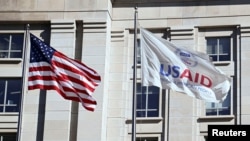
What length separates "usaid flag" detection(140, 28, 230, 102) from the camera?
918 inches

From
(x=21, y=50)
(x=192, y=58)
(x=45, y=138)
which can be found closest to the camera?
(x=192, y=58)

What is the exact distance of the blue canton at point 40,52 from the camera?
23812 mm

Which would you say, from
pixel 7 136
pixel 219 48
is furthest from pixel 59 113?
pixel 219 48

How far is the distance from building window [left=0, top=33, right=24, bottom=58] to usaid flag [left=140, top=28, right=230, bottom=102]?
1184 cm

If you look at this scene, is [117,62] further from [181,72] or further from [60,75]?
[181,72]

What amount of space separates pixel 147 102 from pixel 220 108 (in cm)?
380

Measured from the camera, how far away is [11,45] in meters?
33.9

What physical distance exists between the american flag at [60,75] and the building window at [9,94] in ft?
30.6

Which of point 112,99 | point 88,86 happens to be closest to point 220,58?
point 112,99

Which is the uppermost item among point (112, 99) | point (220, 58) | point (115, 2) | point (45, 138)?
point (115, 2)

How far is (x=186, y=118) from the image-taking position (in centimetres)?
3197

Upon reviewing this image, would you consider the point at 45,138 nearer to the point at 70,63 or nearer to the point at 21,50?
the point at 21,50

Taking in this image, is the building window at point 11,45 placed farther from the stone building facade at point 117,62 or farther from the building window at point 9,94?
the building window at point 9,94

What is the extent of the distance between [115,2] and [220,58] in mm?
6549
